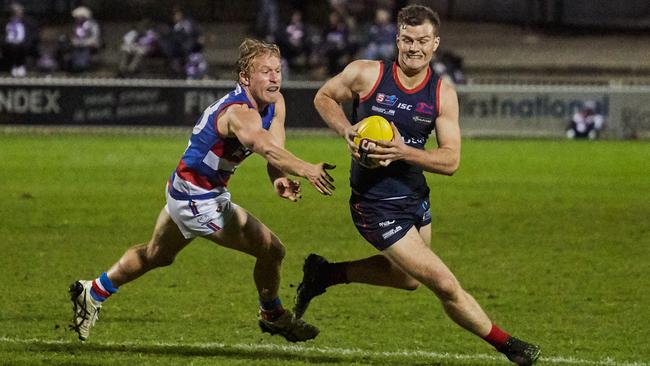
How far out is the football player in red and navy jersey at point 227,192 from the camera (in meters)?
7.29

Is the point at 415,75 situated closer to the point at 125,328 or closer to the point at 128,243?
the point at 125,328

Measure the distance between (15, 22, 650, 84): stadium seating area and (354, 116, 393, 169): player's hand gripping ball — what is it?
23.8 m

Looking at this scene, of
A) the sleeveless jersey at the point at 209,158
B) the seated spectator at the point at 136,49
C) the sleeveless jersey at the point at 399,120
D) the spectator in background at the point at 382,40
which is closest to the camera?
the sleeveless jersey at the point at 399,120

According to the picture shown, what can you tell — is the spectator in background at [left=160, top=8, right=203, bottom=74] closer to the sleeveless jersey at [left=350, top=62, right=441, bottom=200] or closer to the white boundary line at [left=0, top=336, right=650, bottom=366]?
the white boundary line at [left=0, top=336, right=650, bottom=366]

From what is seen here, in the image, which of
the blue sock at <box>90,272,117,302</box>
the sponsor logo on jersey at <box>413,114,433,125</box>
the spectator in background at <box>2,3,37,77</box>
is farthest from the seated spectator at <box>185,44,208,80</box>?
the sponsor logo on jersey at <box>413,114,433,125</box>

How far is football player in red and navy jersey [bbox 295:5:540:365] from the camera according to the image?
23.4 feet

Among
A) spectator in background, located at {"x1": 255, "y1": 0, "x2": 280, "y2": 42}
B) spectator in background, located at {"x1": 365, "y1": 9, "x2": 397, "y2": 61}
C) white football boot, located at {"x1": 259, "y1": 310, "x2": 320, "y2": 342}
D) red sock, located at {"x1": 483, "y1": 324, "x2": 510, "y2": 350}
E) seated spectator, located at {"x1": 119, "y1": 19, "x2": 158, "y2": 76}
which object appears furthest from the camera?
spectator in background, located at {"x1": 255, "y1": 0, "x2": 280, "y2": 42}

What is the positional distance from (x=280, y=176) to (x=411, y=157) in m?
0.90

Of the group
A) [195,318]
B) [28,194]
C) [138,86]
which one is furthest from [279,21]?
[195,318]

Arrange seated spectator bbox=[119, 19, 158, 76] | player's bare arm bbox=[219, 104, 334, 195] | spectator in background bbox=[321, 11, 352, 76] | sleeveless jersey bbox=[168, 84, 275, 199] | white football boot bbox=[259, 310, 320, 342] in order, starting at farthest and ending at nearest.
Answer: seated spectator bbox=[119, 19, 158, 76] → spectator in background bbox=[321, 11, 352, 76] → white football boot bbox=[259, 310, 320, 342] → sleeveless jersey bbox=[168, 84, 275, 199] → player's bare arm bbox=[219, 104, 334, 195]

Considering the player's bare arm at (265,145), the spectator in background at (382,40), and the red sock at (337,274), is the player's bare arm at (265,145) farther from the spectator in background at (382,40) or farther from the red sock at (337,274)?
the spectator in background at (382,40)

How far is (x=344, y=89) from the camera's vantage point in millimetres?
7547

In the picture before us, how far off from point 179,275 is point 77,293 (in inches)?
122

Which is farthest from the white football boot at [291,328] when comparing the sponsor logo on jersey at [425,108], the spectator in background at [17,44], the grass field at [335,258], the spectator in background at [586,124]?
the spectator in background at [17,44]
